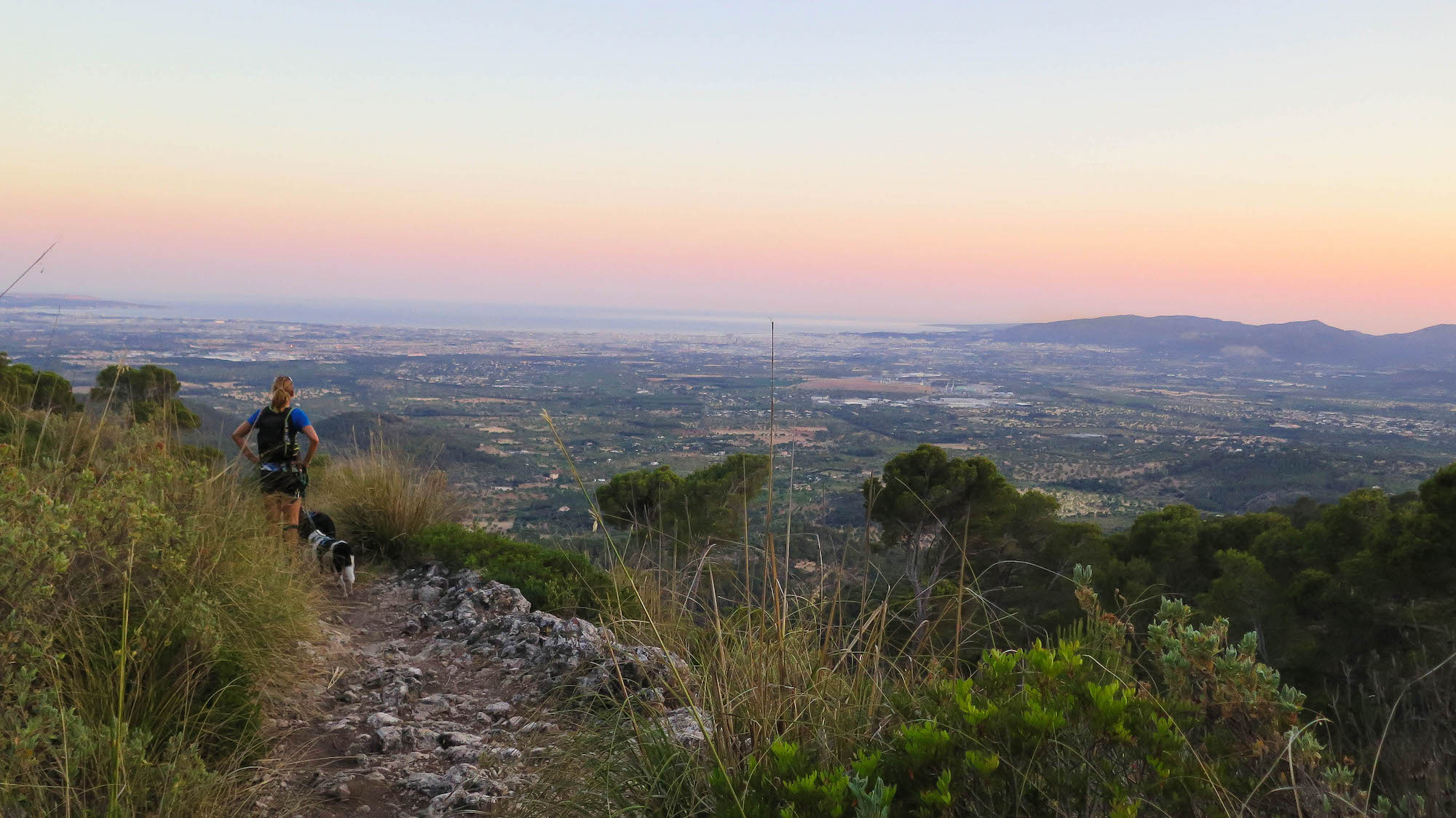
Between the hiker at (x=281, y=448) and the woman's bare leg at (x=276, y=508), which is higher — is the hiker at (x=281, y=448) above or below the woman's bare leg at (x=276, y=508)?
above

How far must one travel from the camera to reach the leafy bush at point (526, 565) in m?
5.84

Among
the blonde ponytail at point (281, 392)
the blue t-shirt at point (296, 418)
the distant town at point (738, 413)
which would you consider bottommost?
the distant town at point (738, 413)

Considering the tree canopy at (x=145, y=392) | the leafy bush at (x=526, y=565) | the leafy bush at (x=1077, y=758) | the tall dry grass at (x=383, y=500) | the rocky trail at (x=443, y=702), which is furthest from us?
the tree canopy at (x=145, y=392)

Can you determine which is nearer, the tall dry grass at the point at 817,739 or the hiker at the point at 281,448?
the tall dry grass at the point at 817,739

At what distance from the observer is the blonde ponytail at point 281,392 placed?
6176 millimetres

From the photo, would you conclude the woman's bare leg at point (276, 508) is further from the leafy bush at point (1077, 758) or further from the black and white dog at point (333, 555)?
the leafy bush at point (1077, 758)

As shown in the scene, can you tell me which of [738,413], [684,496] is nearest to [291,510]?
[684,496]

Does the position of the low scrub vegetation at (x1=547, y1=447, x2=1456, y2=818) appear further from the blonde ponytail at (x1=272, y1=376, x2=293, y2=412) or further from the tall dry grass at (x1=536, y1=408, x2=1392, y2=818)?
the blonde ponytail at (x1=272, y1=376, x2=293, y2=412)

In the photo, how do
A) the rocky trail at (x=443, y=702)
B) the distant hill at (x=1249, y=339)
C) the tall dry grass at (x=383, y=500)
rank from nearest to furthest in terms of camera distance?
1. the rocky trail at (x=443, y=702)
2. the tall dry grass at (x=383, y=500)
3. the distant hill at (x=1249, y=339)

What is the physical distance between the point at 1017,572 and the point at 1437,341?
20230 centimetres

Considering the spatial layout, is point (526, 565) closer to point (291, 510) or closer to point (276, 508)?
point (291, 510)

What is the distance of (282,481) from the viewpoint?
242 inches

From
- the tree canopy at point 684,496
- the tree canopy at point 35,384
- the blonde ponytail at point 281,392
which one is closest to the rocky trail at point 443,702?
the blonde ponytail at point 281,392

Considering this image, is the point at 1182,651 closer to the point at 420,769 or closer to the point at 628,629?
the point at 420,769
